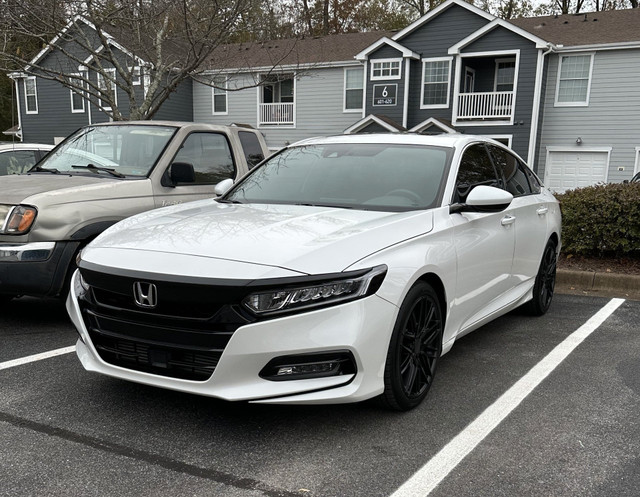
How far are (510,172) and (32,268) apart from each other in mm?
4107

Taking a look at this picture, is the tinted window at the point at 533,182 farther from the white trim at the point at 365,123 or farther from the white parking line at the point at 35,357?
the white trim at the point at 365,123

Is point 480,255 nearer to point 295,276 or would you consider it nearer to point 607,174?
point 295,276

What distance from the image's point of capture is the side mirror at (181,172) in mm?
5766

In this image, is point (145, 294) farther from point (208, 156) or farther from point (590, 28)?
point (590, 28)

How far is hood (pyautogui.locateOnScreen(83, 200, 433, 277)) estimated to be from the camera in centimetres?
317

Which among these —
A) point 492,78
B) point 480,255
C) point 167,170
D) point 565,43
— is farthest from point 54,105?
point 480,255

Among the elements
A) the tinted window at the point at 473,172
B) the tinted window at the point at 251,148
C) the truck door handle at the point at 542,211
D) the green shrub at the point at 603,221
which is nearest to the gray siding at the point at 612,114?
the green shrub at the point at 603,221

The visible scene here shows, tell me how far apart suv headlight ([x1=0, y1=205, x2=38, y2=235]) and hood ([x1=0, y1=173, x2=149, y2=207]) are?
0.06m

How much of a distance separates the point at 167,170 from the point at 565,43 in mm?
19340

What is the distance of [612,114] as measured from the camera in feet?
67.7

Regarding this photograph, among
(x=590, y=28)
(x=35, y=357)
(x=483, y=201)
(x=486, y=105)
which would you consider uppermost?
(x=590, y=28)

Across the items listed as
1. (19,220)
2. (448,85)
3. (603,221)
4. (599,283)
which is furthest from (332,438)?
(448,85)

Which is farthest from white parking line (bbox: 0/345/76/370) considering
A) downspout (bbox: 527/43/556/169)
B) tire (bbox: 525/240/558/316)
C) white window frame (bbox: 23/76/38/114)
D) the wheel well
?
white window frame (bbox: 23/76/38/114)

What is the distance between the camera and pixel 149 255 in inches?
129
